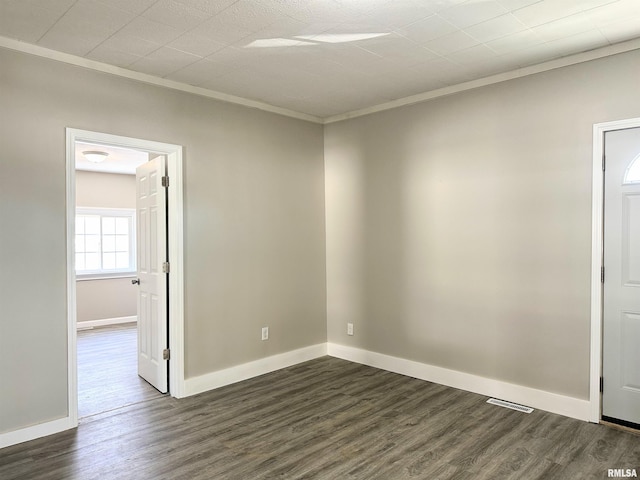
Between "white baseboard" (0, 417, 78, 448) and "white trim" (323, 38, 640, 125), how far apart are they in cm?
377

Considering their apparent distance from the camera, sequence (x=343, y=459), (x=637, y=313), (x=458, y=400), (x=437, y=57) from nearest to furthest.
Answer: (x=343, y=459) → (x=637, y=313) → (x=437, y=57) → (x=458, y=400)

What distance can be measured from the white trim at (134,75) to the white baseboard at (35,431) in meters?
2.54

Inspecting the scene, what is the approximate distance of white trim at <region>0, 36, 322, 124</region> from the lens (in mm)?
2922

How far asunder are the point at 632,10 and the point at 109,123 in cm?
356

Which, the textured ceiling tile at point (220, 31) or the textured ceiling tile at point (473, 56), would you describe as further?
the textured ceiling tile at point (473, 56)

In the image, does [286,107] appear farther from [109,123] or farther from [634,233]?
[634,233]

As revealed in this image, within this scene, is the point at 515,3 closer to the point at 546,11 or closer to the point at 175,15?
the point at 546,11

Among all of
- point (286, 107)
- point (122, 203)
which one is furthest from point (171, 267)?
point (122, 203)

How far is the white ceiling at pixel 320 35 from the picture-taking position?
2482 millimetres

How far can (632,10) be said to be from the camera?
2.56 metres

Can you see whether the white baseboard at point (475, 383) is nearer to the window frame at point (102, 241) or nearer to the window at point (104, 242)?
the window frame at point (102, 241)

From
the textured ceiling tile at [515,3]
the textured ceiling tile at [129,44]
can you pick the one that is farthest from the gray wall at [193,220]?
the textured ceiling tile at [515,3]

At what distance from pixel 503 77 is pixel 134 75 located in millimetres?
2980

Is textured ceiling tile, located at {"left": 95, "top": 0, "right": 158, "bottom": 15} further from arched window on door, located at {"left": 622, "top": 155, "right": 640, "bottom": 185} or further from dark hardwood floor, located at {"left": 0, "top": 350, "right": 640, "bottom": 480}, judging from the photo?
arched window on door, located at {"left": 622, "top": 155, "right": 640, "bottom": 185}
